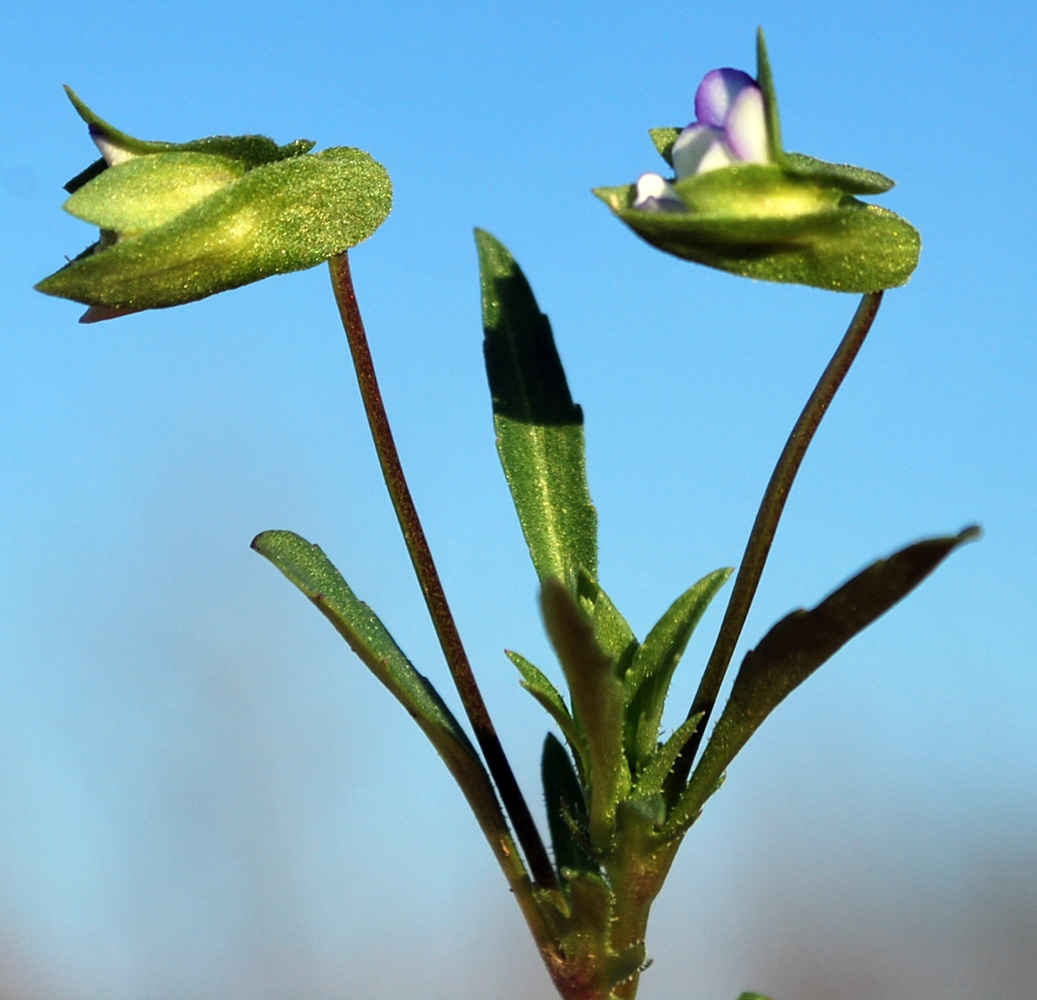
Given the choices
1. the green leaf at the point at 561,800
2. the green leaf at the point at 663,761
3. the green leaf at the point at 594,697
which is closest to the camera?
the green leaf at the point at 594,697

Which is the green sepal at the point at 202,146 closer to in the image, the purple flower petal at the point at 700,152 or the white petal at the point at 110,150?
the white petal at the point at 110,150

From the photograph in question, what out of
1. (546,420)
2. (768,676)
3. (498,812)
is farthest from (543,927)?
(546,420)

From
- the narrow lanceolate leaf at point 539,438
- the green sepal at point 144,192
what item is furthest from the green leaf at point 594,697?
the green sepal at point 144,192

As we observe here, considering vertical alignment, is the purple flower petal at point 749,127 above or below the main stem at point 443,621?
above

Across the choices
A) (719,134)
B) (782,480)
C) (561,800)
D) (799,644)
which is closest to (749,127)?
(719,134)

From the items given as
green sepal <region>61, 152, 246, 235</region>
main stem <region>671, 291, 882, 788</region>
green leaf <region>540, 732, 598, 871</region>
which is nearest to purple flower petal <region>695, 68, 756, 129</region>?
main stem <region>671, 291, 882, 788</region>

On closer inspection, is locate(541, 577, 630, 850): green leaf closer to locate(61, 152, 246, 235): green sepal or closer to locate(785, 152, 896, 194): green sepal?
locate(785, 152, 896, 194): green sepal

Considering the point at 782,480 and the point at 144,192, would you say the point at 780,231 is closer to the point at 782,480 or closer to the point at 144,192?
the point at 782,480
